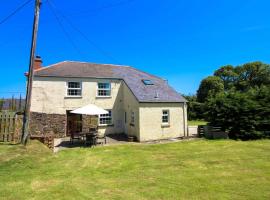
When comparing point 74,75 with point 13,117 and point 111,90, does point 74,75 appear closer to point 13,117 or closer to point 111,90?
point 111,90

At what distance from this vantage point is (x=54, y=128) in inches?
727

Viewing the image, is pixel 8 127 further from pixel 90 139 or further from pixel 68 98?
pixel 68 98

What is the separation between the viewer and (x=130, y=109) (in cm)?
1891

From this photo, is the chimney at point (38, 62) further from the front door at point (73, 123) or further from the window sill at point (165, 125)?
the window sill at point (165, 125)

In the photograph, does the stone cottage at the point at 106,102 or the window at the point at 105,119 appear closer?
the stone cottage at the point at 106,102

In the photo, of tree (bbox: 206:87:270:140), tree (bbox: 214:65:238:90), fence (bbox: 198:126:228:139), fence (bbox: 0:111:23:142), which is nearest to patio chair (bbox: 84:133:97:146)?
fence (bbox: 0:111:23:142)

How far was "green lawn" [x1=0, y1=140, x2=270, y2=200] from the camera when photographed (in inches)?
235

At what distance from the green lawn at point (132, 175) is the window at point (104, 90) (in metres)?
9.37

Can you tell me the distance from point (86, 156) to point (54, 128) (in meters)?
8.70

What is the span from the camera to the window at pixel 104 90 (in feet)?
66.3

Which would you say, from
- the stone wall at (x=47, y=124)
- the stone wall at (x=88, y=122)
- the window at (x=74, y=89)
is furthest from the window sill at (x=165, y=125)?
the stone wall at (x=47, y=124)

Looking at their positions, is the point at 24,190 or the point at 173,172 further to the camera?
the point at 173,172

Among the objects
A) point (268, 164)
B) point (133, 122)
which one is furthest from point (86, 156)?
point (268, 164)

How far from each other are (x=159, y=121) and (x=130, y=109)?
3.10m
